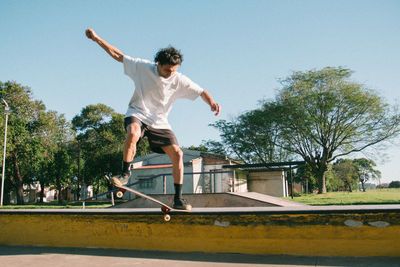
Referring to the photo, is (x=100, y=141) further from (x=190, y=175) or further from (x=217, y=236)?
(x=217, y=236)

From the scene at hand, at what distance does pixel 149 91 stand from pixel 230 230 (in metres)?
1.92

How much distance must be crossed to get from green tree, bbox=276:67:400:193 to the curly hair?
93.3ft

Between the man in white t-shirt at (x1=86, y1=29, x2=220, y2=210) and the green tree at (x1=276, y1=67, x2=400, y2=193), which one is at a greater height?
the green tree at (x1=276, y1=67, x2=400, y2=193)

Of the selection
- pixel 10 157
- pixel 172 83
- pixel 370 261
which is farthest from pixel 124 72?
pixel 10 157

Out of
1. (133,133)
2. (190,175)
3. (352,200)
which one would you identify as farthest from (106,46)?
(190,175)

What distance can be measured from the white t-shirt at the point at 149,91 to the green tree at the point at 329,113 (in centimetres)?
2844

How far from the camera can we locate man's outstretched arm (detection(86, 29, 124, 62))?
3.20 metres

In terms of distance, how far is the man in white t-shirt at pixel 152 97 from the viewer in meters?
3.24

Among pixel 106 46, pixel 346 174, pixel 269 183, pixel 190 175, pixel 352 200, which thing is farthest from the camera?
pixel 346 174

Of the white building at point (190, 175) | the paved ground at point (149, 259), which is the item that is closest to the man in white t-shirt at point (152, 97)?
the paved ground at point (149, 259)

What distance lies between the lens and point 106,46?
3234 mm

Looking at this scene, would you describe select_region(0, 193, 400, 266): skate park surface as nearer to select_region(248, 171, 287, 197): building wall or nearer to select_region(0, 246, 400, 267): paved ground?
select_region(0, 246, 400, 267): paved ground

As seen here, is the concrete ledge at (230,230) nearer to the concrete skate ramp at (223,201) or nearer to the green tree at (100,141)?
the concrete skate ramp at (223,201)

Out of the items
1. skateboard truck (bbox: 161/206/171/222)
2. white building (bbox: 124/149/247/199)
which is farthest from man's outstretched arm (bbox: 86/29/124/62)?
white building (bbox: 124/149/247/199)
